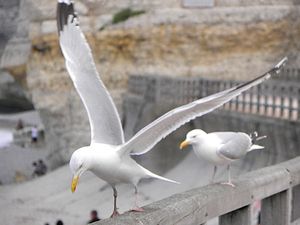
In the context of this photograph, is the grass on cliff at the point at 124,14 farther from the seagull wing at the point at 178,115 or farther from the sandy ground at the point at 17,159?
the seagull wing at the point at 178,115

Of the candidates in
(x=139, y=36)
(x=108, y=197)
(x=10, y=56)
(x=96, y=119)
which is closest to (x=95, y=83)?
(x=96, y=119)

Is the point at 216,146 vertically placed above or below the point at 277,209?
above

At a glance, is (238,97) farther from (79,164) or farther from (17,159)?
(17,159)

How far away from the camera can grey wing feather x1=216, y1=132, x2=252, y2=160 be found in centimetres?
363

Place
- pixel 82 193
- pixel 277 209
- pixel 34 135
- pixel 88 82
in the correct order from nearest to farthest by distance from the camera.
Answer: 1. pixel 277 209
2. pixel 88 82
3. pixel 82 193
4. pixel 34 135

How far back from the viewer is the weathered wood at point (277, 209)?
133 inches

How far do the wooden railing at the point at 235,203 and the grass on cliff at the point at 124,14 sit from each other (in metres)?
15.3

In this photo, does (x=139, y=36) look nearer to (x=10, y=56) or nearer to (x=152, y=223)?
(x=10, y=56)

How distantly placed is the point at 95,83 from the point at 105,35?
15294 millimetres

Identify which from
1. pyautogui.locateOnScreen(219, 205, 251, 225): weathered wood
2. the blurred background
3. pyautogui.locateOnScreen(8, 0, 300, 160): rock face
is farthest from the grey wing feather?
pyautogui.locateOnScreen(8, 0, 300, 160): rock face

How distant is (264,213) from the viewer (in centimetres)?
344

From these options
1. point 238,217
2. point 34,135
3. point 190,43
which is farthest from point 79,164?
point 34,135

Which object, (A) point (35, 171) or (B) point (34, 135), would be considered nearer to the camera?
(A) point (35, 171)

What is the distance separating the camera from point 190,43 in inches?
713
